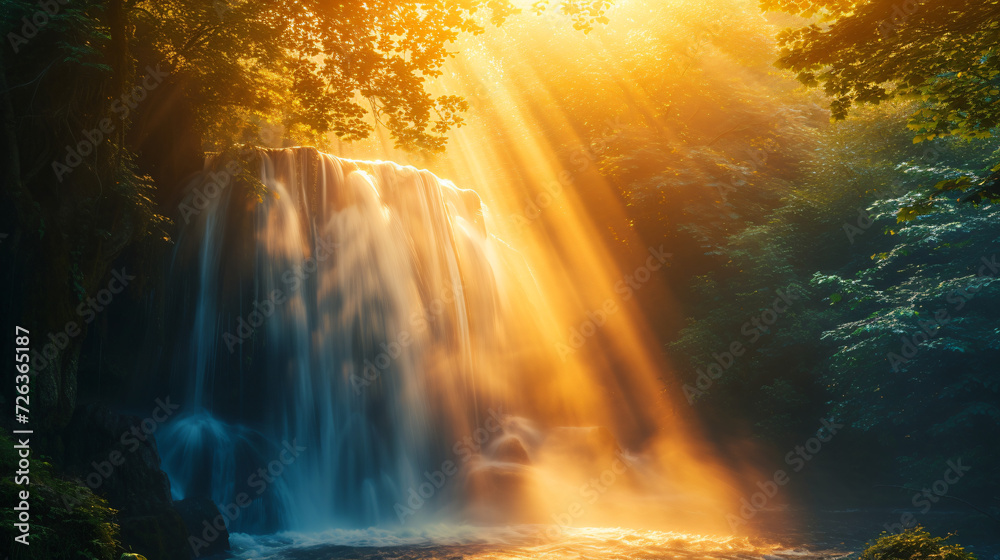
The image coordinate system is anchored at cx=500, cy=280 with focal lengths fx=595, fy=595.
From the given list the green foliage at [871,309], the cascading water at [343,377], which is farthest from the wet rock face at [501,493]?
the green foliage at [871,309]

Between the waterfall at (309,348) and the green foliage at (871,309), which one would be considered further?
the green foliage at (871,309)

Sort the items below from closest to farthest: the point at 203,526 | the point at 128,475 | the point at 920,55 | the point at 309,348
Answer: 1. the point at 920,55
2. the point at 128,475
3. the point at 203,526
4. the point at 309,348

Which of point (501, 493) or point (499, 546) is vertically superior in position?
point (501, 493)

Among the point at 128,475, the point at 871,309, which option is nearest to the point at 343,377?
the point at 128,475

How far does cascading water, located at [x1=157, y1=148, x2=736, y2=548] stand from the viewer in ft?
41.9

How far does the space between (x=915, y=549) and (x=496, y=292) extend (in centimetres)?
1663

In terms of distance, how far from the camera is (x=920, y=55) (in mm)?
7168

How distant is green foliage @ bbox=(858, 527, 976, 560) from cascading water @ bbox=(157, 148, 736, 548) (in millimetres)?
8613

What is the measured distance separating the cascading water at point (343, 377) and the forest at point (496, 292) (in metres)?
0.08

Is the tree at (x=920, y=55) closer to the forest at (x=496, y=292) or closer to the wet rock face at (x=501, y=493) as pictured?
the forest at (x=496, y=292)

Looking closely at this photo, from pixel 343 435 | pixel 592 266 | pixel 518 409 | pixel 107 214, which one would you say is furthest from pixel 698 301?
pixel 107 214

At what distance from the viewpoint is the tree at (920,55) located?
691 centimetres

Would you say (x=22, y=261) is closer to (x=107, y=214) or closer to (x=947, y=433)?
(x=107, y=214)

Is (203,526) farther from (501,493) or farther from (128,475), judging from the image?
(501,493)
